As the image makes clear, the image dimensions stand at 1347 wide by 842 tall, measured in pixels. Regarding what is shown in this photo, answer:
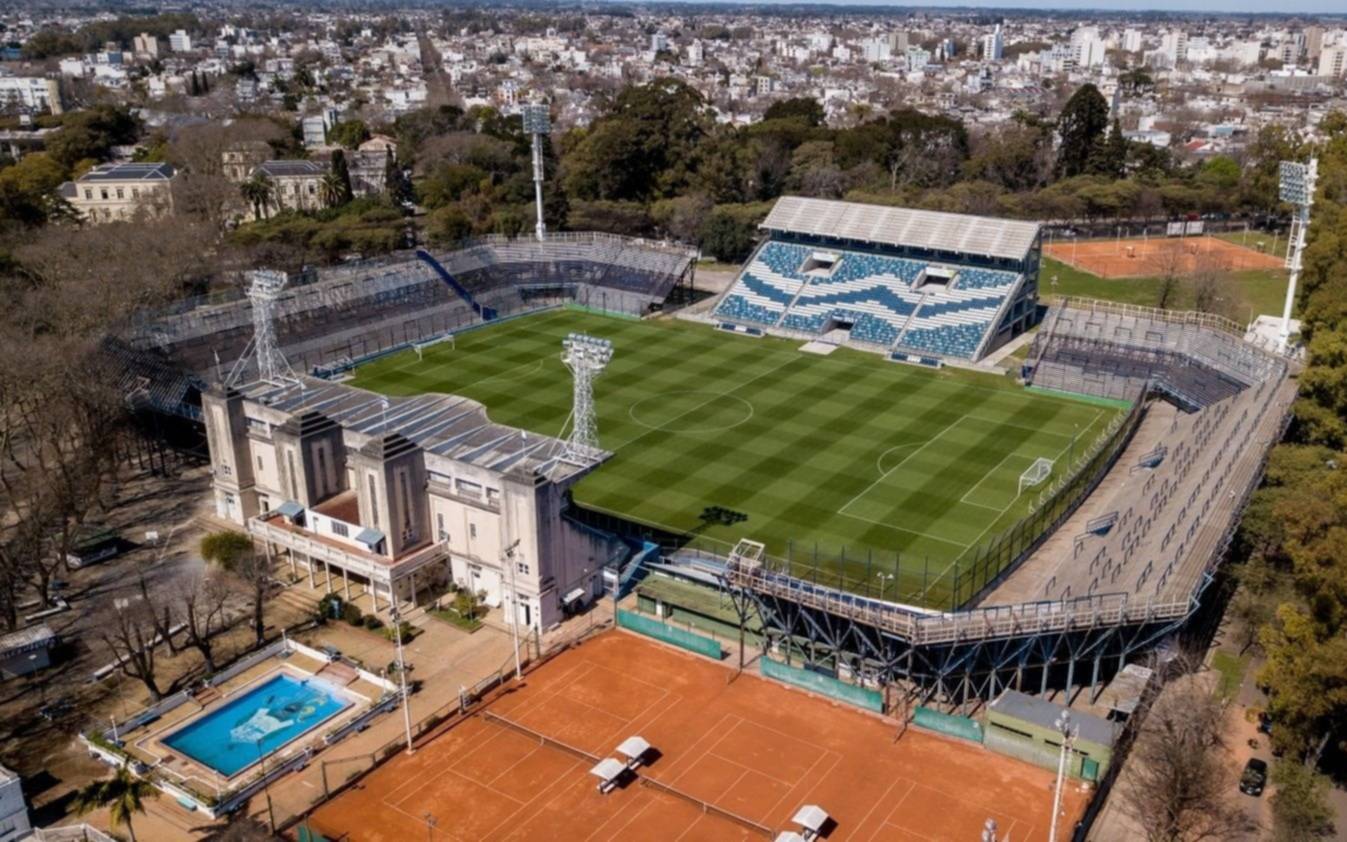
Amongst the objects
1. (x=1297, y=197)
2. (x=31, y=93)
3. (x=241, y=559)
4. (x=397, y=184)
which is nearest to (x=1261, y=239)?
(x=1297, y=197)

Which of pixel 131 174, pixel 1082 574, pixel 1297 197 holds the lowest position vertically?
pixel 1082 574

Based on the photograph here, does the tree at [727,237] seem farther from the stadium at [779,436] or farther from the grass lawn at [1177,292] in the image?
the grass lawn at [1177,292]

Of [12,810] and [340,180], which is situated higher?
[340,180]

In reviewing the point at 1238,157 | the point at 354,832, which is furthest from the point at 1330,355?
the point at 1238,157

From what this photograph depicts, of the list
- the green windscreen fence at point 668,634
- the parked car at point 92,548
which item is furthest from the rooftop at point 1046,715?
the parked car at point 92,548

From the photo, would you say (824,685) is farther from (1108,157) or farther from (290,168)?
(1108,157)

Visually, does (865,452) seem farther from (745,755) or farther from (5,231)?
(5,231)

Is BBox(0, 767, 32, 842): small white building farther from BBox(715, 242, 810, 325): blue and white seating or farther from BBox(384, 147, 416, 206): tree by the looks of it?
BBox(384, 147, 416, 206): tree

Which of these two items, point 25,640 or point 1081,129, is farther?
point 1081,129
